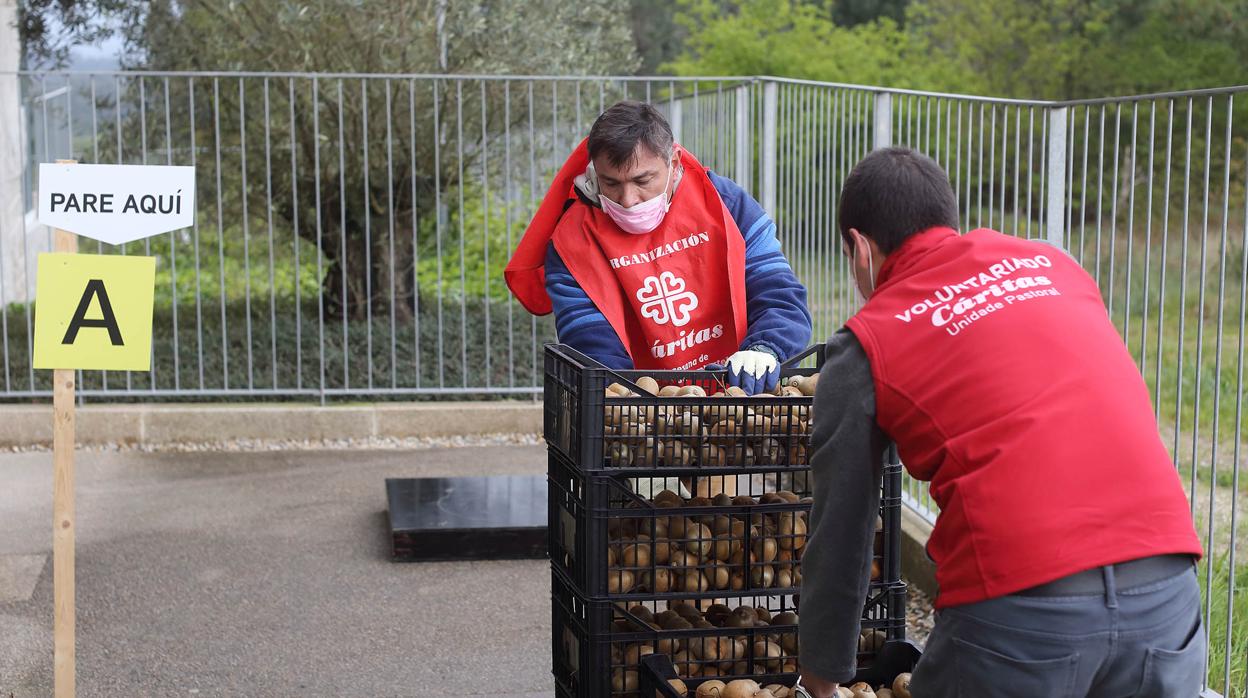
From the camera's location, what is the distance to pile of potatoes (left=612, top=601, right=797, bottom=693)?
307 cm

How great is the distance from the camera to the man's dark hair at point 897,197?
8.02 ft

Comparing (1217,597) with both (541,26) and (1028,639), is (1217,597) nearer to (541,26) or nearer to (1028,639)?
(1028,639)

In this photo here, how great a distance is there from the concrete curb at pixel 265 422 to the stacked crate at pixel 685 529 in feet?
18.6

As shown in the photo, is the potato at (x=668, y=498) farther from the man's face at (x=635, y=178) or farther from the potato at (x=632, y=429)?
the man's face at (x=635, y=178)

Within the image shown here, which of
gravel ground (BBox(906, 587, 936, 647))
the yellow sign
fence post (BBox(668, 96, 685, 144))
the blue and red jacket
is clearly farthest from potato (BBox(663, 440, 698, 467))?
fence post (BBox(668, 96, 685, 144))

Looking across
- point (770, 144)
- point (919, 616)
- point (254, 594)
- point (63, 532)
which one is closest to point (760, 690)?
point (63, 532)

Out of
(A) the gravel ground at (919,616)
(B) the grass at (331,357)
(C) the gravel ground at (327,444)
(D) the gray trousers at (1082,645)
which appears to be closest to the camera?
(D) the gray trousers at (1082,645)

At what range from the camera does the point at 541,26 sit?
10570 mm

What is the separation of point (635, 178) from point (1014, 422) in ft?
5.39

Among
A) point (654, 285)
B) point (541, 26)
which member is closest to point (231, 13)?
A: point (541, 26)

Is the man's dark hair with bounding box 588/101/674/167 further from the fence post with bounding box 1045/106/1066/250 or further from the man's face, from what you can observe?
the fence post with bounding box 1045/106/1066/250

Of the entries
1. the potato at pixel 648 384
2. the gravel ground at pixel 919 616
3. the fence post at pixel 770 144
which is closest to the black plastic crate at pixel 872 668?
the potato at pixel 648 384

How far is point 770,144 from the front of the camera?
8.24 metres

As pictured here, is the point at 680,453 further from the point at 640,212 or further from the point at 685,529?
the point at 640,212
